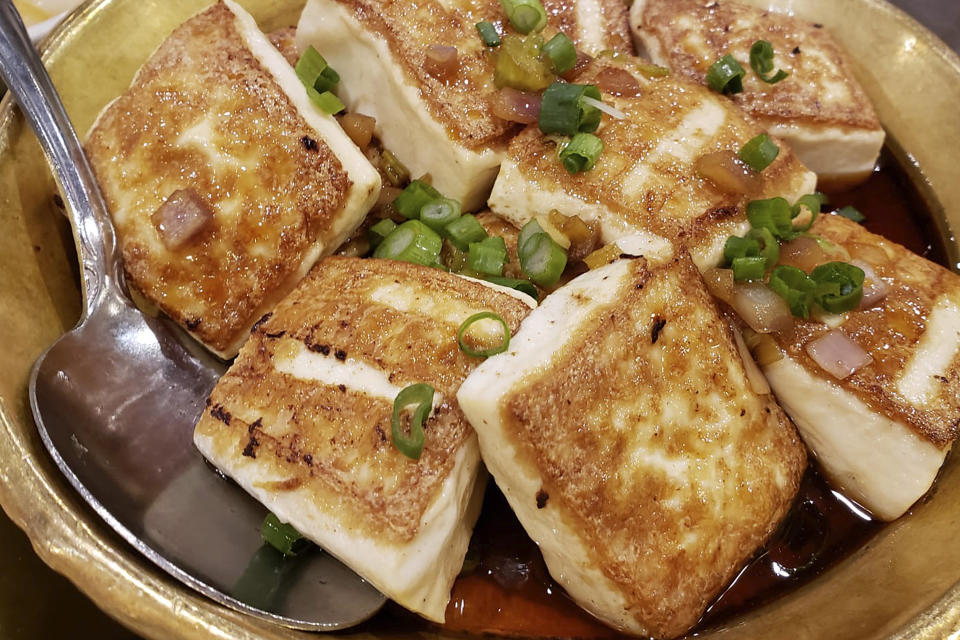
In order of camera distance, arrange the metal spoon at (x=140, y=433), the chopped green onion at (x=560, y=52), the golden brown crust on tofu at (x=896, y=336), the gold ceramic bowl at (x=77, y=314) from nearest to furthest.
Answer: the gold ceramic bowl at (x=77, y=314)
the metal spoon at (x=140, y=433)
the golden brown crust on tofu at (x=896, y=336)
the chopped green onion at (x=560, y=52)

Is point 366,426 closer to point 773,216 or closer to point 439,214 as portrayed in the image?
point 439,214

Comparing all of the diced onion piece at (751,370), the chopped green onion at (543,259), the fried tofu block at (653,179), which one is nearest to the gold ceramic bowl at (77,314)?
the diced onion piece at (751,370)

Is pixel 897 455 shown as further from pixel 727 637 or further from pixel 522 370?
pixel 522 370

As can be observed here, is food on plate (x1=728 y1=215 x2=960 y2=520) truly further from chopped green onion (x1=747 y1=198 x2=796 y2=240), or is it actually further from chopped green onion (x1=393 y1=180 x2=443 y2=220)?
chopped green onion (x1=393 y1=180 x2=443 y2=220)

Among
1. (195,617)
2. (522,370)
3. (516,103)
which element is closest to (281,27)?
(516,103)

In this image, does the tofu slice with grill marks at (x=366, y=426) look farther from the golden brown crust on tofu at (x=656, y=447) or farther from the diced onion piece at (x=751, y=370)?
the diced onion piece at (x=751, y=370)
